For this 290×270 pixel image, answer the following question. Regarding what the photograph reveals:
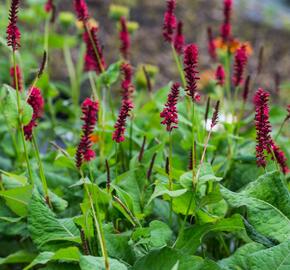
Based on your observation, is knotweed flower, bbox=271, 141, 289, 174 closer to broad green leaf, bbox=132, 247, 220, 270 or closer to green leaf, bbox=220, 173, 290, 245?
green leaf, bbox=220, 173, 290, 245

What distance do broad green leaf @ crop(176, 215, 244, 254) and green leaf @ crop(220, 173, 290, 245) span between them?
56 mm

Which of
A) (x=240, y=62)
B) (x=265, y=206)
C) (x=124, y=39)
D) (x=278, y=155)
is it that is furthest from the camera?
(x=124, y=39)

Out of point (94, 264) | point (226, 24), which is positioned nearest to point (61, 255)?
point (94, 264)

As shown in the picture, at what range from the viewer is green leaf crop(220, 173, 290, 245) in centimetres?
127

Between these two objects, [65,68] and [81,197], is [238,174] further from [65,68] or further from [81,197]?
[65,68]

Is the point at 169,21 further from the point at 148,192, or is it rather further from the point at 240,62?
the point at 148,192

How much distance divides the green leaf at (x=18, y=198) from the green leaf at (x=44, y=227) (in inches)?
2.8

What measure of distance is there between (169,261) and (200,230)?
150 mm

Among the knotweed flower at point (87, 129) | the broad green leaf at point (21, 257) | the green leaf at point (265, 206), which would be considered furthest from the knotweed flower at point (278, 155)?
the broad green leaf at point (21, 257)

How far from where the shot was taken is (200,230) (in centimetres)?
135

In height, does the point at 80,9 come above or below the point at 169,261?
above

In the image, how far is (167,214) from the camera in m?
1.56

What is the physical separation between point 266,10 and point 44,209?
163 inches

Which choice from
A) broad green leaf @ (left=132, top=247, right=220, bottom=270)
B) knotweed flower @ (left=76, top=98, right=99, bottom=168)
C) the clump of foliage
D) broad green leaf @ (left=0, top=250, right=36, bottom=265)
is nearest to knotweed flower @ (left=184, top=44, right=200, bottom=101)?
the clump of foliage
